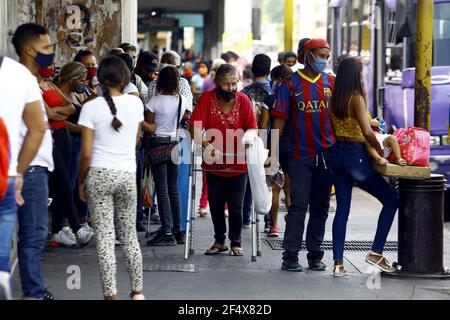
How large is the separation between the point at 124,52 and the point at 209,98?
2.26m

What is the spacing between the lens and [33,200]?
25.4ft

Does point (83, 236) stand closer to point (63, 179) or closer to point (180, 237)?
point (63, 179)

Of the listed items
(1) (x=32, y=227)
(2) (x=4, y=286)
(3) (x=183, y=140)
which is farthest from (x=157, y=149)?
(2) (x=4, y=286)

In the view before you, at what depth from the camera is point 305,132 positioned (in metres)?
10.1

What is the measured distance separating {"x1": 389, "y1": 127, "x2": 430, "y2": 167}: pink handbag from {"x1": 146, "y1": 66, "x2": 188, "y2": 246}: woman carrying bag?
8.50 feet

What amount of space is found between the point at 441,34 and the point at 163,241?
5729mm

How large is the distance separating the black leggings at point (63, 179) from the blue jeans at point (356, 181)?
2.47 m

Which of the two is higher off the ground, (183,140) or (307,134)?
(307,134)

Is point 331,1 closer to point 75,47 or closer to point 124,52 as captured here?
point 75,47

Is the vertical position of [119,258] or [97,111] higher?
[97,111]

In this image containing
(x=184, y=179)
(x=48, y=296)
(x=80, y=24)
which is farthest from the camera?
(x=80, y=24)

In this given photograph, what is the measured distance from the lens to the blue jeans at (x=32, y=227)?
774 cm

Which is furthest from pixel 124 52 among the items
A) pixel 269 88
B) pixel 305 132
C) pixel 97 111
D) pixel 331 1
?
pixel 331 1

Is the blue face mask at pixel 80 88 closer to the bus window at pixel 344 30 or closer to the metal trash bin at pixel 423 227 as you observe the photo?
the metal trash bin at pixel 423 227
